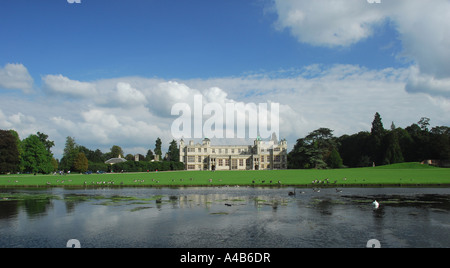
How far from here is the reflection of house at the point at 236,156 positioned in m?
111

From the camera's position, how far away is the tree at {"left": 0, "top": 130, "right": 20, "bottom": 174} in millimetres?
65188

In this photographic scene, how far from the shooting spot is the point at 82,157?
85.8m

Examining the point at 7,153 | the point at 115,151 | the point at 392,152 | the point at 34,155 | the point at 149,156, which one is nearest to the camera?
the point at 7,153

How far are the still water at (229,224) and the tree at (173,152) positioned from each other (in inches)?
3785

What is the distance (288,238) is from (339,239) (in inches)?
73.5

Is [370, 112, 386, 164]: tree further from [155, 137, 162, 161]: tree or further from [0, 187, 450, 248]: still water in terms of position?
[155, 137, 162, 161]: tree

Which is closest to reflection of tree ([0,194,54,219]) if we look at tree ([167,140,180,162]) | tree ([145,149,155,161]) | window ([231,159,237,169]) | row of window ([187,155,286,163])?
window ([231,159,237,169])

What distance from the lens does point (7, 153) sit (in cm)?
6594

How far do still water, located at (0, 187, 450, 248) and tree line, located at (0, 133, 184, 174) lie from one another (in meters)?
53.2

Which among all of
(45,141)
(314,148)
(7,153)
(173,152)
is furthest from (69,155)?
(314,148)

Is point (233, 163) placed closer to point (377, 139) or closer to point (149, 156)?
point (149, 156)

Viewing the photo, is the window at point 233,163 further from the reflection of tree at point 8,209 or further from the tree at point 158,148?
the reflection of tree at point 8,209

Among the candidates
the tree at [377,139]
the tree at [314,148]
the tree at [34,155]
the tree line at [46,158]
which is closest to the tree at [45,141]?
the tree line at [46,158]

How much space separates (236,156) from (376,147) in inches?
1752
